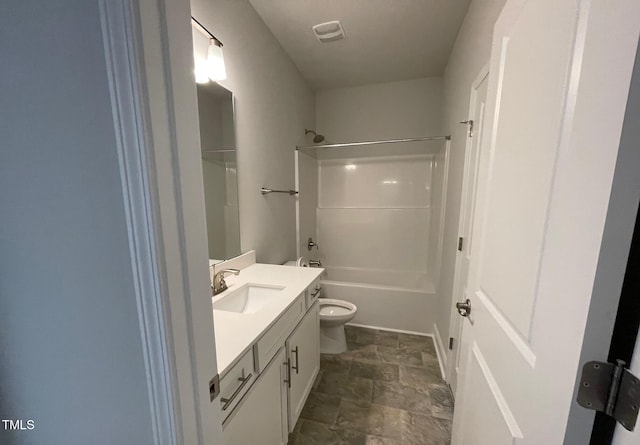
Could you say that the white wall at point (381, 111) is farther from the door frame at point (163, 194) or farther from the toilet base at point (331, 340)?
the door frame at point (163, 194)

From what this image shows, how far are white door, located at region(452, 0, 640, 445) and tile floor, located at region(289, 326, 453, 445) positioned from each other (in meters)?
0.76

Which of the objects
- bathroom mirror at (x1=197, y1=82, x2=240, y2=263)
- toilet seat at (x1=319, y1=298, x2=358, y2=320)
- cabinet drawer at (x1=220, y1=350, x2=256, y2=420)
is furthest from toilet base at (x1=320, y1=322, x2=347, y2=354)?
cabinet drawer at (x1=220, y1=350, x2=256, y2=420)

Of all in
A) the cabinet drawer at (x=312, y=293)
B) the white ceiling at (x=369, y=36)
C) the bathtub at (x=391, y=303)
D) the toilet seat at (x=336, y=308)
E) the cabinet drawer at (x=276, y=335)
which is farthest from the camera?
the bathtub at (x=391, y=303)

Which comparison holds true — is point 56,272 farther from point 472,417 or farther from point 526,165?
point 472,417

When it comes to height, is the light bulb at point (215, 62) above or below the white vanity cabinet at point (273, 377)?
above

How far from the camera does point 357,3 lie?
1.62 meters

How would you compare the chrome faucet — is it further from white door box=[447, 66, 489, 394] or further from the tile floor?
white door box=[447, 66, 489, 394]

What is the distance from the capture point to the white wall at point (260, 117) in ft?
5.08

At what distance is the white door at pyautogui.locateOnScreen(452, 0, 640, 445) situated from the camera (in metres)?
0.39

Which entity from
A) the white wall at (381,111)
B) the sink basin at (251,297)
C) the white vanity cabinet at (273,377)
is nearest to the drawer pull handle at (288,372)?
the white vanity cabinet at (273,377)

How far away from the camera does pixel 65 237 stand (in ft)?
1.64

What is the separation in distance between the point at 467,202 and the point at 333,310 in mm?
1481

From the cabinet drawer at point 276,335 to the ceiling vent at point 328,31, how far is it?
1.95 m

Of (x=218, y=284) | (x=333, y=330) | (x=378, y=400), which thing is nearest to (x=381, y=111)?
(x=333, y=330)
